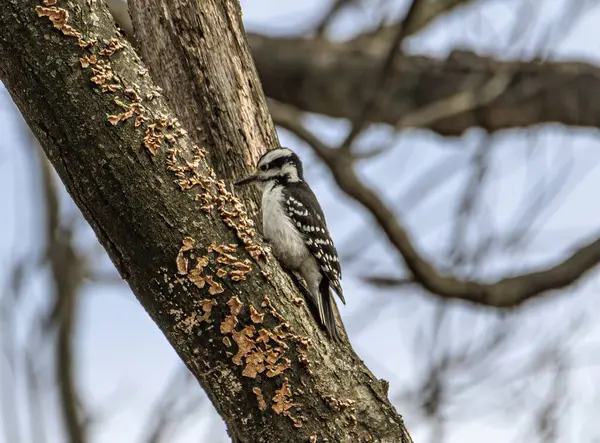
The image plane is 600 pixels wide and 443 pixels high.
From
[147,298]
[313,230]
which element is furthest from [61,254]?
[147,298]

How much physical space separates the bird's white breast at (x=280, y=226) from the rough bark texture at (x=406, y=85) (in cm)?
Result: 362

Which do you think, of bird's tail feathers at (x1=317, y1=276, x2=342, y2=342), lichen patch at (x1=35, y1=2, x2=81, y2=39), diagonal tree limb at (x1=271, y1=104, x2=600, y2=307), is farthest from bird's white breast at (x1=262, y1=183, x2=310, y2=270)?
lichen patch at (x1=35, y1=2, x2=81, y2=39)

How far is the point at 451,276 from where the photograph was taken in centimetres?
627

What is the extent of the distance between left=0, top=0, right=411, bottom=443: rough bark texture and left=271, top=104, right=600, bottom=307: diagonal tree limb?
3073 millimetres

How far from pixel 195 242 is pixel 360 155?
3372 millimetres

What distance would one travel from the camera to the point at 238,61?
13.8ft

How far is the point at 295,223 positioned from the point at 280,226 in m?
0.16

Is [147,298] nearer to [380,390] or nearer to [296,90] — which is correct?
[380,390]

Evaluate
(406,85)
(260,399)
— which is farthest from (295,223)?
(406,85)

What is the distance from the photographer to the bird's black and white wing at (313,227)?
4555 mm

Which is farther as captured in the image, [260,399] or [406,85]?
[406,85]

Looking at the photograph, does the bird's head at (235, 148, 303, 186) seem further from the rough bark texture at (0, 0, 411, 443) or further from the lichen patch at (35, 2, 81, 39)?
the lichen patch at (35, 2, 81, 39)

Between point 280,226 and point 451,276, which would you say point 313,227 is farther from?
point 451,276

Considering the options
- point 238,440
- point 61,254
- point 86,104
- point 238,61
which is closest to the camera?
point 86,104
